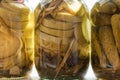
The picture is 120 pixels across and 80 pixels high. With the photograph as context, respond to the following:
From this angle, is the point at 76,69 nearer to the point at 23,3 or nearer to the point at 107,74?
the point at 107,74

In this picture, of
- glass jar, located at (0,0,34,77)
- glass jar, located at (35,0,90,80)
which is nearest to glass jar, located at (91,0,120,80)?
glass jar, located at (35,0,90,80)

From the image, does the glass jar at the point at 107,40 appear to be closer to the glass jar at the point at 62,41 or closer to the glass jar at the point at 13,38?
the glass jar at the point at 62,41

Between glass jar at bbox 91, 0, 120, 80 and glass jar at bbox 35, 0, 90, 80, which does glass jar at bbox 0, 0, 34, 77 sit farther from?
glass jar at bbox 91, 0, 120, 80

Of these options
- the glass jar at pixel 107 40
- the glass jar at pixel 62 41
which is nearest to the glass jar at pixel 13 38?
the glass jar at pixel 62 41
